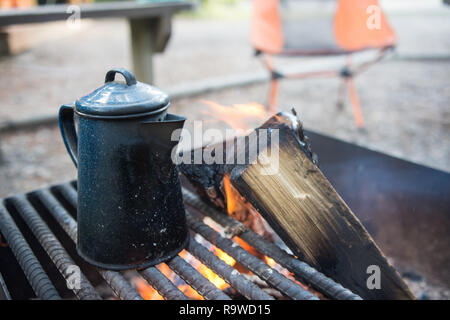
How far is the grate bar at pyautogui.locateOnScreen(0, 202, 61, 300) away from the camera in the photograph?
2.95 ft

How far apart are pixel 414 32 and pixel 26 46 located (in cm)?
652

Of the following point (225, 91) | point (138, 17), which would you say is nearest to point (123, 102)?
point (138, 17)

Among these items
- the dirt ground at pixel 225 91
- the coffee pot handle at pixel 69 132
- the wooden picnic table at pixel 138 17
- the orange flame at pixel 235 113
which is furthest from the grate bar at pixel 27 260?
the wooden picnic table at pixel 138 17

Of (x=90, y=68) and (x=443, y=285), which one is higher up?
(x=90, y=68)

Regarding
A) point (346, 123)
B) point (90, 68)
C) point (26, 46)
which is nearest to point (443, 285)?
point (346, 123)

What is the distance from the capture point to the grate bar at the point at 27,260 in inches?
35.4

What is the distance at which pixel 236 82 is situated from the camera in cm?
437

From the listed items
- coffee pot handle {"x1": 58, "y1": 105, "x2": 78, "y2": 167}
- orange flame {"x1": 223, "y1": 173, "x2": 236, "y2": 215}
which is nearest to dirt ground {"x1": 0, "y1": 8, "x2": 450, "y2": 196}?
coffee pot handle {"x1": 58, "y1": 105, "x2": 78, "y2": 167}

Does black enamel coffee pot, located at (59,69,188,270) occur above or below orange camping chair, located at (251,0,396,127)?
below

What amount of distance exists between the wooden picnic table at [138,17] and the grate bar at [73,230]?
1467 mm

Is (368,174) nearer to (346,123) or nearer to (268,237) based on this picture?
(268,237)

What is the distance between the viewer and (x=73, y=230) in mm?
1148

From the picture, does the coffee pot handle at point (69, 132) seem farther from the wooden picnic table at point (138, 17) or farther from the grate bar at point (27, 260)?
the wooden picnic table at point (138, 17)

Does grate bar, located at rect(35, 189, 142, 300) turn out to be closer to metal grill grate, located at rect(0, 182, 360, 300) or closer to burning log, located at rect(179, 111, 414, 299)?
metal grill grate, located at rect(0, 182, 360, 300)
